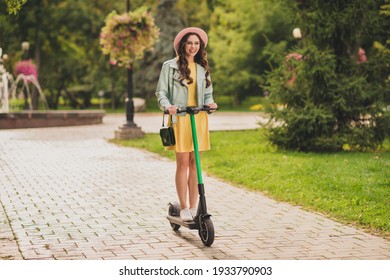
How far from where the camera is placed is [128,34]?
73.9ft

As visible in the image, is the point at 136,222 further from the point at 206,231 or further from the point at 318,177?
the point at 318,177

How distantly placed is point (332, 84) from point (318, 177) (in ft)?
13.8

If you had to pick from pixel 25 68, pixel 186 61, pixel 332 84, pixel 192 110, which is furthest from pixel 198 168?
pixel 25 68

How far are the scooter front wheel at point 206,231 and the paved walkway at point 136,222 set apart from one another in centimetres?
7

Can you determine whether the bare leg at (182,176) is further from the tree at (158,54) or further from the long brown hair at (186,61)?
the tree at (158,54)

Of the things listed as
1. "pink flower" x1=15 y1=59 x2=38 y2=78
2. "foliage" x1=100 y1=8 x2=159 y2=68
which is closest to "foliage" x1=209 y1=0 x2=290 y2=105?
"pink flower" x1=15 y1=59 x2=38 y2=78

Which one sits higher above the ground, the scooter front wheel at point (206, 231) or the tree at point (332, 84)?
the tree at point (332, 84)

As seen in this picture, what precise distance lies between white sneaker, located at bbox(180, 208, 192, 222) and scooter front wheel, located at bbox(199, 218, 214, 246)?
13.9 inches

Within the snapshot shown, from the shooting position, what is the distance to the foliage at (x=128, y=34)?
22.4 metres

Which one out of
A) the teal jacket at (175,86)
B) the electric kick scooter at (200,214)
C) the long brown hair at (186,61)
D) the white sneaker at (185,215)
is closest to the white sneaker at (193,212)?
the white sneaker at (185,215)

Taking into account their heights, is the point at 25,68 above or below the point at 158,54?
below

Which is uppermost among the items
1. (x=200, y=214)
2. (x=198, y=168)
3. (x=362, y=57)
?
(x=362, y=57)

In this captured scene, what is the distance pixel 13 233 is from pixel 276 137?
28.1ft

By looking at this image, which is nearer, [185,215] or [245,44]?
[185,215]
